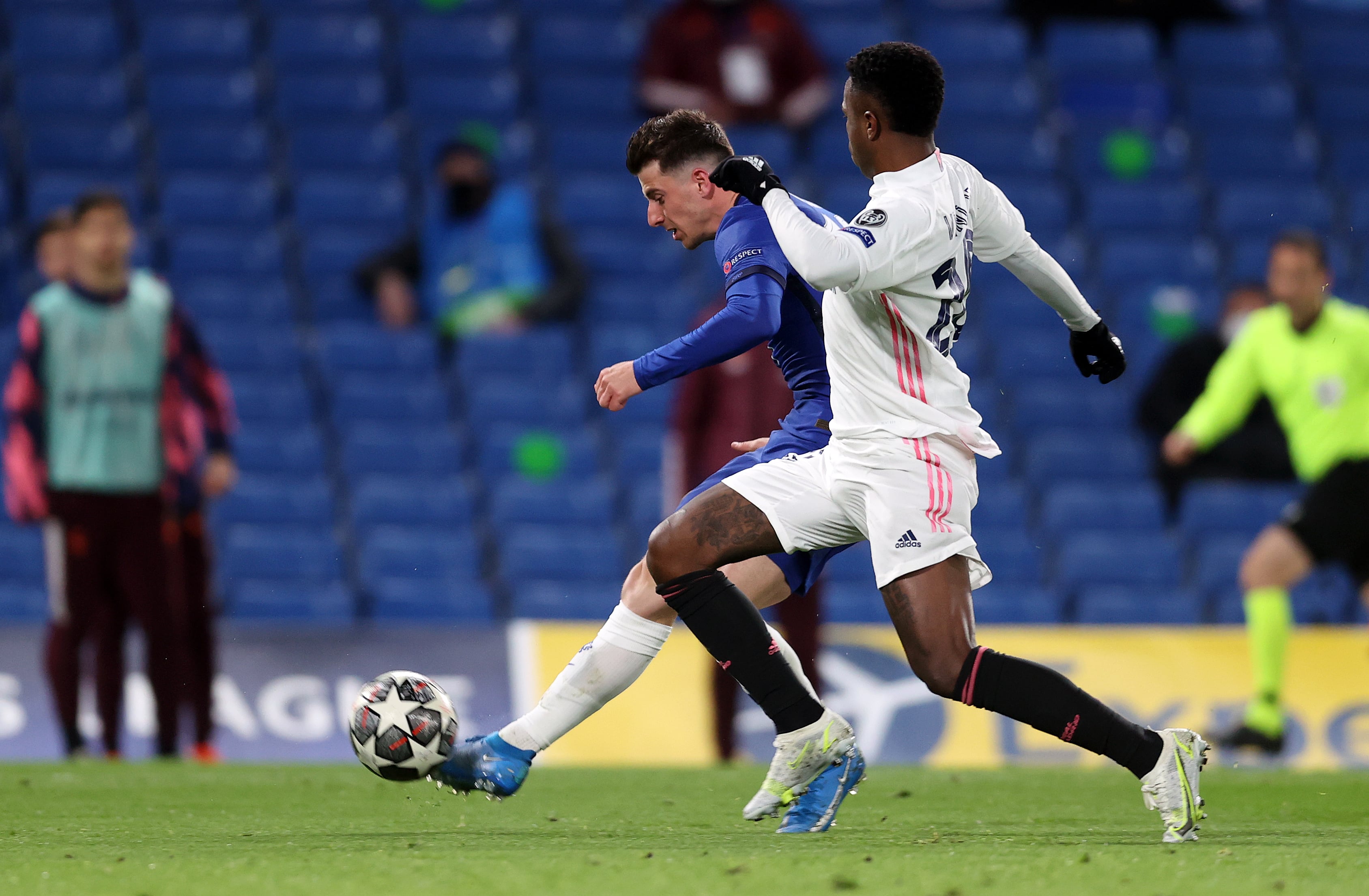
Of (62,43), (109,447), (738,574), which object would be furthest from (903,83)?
(62,43)

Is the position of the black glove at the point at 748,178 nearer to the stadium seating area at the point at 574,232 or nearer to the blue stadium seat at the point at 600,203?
the stadium seating area at the point at 574,232

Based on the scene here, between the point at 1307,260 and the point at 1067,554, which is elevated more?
the point at 1307,260

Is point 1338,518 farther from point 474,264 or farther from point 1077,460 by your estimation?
point 474,264

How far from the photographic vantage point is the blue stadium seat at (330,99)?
11438 millimetres

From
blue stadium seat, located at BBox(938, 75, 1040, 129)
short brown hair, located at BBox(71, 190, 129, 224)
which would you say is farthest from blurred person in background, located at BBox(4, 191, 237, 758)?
blue stadium seat, located at BBox(938, 75, 1040, 129)

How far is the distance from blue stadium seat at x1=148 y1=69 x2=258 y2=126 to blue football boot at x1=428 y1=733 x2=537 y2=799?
7.56m

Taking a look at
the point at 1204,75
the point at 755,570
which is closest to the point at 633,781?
the point at 755,570

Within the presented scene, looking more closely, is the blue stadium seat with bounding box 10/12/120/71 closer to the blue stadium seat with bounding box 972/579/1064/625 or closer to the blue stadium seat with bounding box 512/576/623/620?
the blue stadium seat with bounding box 512/576/623/620

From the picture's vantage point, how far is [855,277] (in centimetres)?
398

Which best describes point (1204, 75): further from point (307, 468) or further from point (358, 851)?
point (358, 851)

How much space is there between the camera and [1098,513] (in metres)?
10.2

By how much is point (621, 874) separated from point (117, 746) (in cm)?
430

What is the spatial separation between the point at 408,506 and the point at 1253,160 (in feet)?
20.1

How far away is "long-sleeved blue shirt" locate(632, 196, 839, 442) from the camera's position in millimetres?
4180
